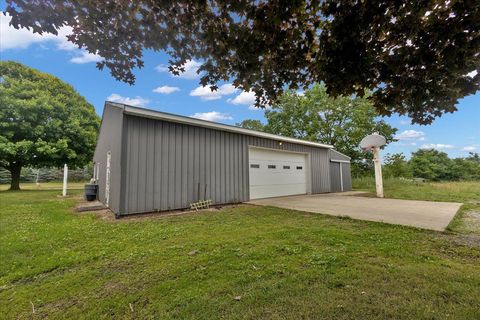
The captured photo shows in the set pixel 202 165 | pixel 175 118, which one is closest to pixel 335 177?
pixel 202 165

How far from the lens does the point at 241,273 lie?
2.77 meters

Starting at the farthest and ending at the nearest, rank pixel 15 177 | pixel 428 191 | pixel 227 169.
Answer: pixel 15 177 < pixel 428 191 < pixel 227 169

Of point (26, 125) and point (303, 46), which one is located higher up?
point (26, 125)

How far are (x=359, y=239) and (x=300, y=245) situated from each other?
42.5 inches

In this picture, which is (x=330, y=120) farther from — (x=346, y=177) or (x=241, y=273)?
(x=241, y=273)

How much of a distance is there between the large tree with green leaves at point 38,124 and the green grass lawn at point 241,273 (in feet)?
39.7

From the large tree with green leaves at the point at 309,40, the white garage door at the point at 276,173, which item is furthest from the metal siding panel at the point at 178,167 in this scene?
the large tree with green leaves at the point at 309,40

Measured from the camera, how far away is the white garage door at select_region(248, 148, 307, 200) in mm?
9922

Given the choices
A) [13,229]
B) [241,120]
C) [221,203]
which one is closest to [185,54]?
[13,229]

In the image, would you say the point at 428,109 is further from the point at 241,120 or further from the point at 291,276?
the point at 241,120

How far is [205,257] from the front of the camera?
3.27 meters

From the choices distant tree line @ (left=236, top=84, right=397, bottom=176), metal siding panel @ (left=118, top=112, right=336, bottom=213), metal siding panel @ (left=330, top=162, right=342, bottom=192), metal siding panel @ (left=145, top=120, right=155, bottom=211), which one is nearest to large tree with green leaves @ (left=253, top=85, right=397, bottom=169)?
distant tree line @ (left=236, top=84, right=397, bottom=176)

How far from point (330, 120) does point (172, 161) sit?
17320 millimetres

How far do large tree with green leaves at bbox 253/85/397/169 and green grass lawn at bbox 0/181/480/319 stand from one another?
16.9m
